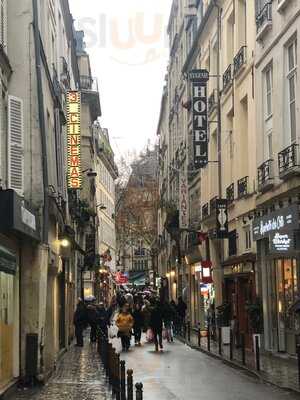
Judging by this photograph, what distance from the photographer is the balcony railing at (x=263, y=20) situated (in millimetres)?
23250

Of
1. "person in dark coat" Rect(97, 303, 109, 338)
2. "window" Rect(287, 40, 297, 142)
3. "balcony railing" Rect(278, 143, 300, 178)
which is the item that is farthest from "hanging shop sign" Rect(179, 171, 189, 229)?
"window" Rect(287, 40, 297, 142)

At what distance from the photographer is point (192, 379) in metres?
17.9

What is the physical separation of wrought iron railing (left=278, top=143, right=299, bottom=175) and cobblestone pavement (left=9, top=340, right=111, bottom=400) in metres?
7.24

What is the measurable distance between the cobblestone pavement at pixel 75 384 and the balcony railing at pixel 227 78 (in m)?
12.2

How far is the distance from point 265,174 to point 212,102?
10892 mm

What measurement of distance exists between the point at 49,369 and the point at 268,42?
1171cm

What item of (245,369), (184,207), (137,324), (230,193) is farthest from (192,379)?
(184,207)

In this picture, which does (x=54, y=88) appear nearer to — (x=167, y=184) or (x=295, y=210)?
(x=295, y=210)

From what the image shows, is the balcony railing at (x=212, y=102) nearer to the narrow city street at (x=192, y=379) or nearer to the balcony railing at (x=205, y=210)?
the balcony railing at (x=205, y=210)

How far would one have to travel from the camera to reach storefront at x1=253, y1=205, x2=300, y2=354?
1998 centimetres

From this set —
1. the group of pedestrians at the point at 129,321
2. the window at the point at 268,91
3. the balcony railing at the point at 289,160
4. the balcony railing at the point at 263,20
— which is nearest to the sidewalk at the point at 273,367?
the group of pedestrians at the point at 129,321

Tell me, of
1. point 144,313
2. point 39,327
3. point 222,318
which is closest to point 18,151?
point 39,327

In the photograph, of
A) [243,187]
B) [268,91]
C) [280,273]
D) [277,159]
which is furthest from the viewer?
[243,187]

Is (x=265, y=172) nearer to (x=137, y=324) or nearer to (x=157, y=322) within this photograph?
(x=157, y=322)
